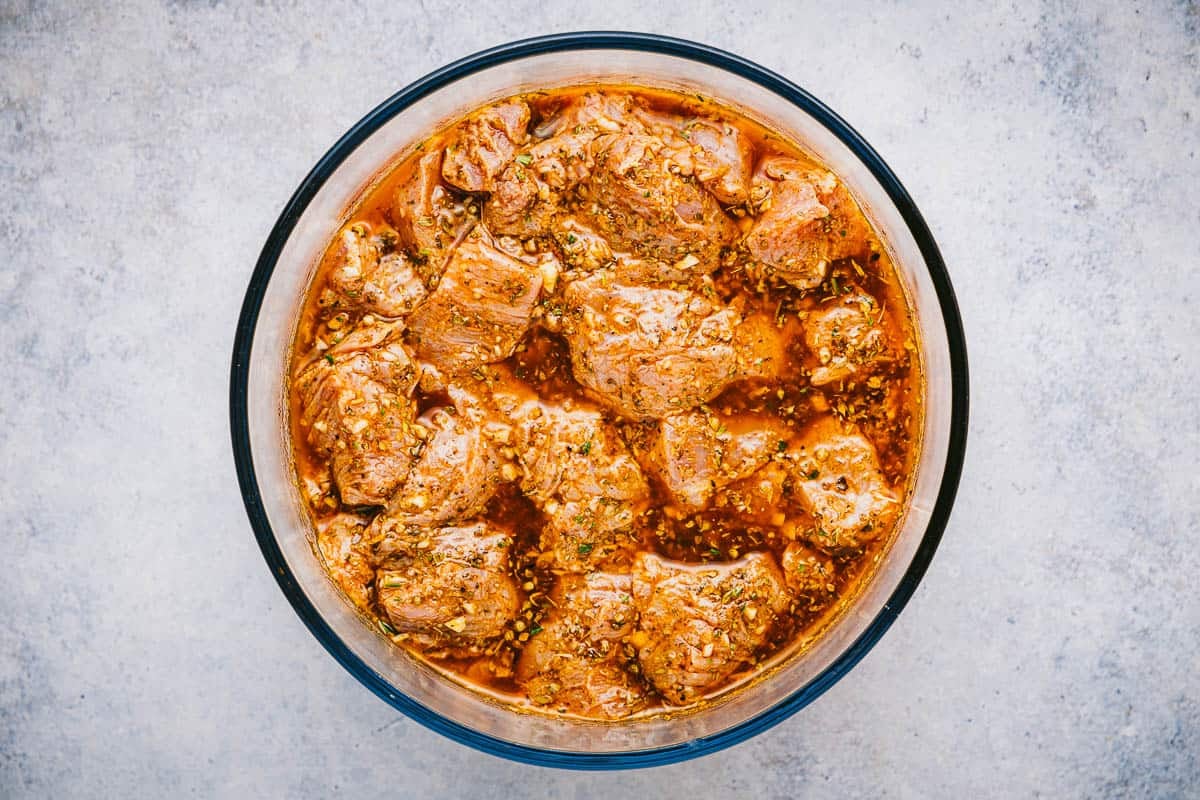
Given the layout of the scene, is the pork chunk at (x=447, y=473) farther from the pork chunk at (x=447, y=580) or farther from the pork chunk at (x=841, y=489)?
the pork chunk at (x=841, y=489)

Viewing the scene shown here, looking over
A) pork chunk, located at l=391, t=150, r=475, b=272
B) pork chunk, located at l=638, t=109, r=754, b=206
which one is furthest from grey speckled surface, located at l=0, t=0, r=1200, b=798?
pork chunk, located at l=391, t=150, r=475, b=272

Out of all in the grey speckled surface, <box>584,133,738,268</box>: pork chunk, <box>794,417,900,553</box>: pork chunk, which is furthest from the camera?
the grey speckled surface

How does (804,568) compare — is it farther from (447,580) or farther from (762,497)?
(447,580)

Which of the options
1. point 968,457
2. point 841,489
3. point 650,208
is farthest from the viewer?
point 968,457

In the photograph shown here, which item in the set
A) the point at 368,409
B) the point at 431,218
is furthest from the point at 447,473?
the point at 431,218

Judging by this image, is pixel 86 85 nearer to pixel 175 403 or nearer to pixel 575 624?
pixel 175 403

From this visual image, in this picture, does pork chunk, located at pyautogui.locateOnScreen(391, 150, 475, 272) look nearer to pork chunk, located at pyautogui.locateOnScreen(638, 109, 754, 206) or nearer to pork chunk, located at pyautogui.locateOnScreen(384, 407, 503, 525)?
pork chunk, located at pyautogui.locateOnScreen(384, 407, 503, 525)
